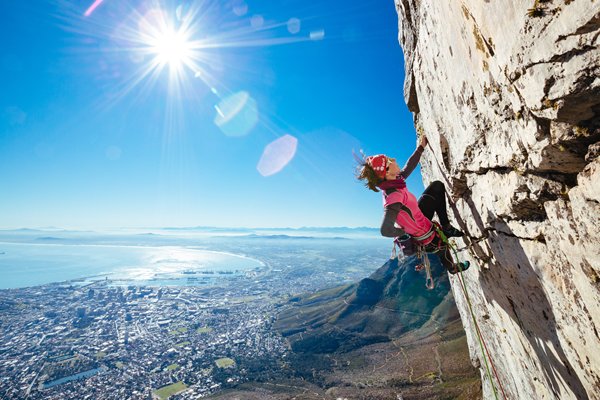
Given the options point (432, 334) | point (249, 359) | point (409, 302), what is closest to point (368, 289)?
point (409, 302)

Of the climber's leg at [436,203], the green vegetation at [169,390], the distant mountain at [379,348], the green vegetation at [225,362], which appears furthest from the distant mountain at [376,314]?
the climber's leg at [436,203]

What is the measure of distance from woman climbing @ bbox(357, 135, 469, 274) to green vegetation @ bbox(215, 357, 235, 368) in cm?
10538

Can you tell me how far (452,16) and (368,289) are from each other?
14256cm

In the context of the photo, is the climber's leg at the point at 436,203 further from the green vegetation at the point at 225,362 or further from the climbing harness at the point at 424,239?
the green vegetation at the point at 225,362

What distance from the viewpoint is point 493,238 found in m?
5.95

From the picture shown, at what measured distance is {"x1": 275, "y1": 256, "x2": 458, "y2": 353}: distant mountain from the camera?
104 meters

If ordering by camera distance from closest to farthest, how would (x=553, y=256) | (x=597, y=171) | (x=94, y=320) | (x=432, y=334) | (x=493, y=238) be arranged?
(x=597, y=171) → (x=553, y=256) → (x=493, y=238) → (x=432, y=334) → (x=94, y=320)

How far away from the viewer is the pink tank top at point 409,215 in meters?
6.18

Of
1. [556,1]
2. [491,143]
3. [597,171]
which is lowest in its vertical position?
[597,171]

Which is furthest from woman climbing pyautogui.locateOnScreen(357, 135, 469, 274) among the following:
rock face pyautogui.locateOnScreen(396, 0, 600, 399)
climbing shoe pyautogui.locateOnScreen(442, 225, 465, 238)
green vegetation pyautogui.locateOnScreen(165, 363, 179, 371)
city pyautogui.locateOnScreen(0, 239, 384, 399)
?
green vegetation pyautogui.locateOnScreen(165, 363, 179, 371)

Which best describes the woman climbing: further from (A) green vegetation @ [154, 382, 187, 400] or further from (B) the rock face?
(A) green vegetation @ [154, 382, 187, 400]

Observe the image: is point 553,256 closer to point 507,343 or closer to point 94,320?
point 507,343

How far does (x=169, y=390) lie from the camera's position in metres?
78.9

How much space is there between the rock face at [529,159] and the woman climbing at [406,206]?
1.78 feet
